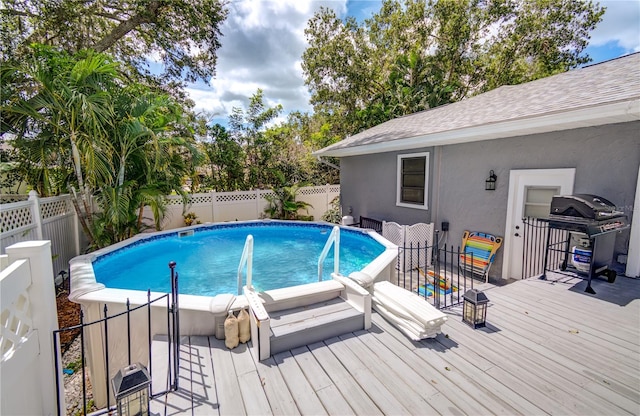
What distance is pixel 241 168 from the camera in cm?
1238

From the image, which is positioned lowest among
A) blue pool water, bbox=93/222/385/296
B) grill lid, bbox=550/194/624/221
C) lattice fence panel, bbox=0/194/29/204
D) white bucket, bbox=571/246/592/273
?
blue pool water, bbox=93/222/385/296

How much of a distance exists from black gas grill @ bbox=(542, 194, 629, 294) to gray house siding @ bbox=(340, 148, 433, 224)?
3424 millimetres

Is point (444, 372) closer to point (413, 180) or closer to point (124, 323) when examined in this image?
point (124, 323)

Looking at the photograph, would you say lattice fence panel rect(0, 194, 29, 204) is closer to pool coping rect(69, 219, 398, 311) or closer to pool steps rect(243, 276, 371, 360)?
pool coping rect(69, 219, 398, 311)

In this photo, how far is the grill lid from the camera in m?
4.01

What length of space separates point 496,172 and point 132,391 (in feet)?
22.9

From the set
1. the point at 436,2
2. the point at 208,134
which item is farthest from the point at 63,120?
the point at 436,2

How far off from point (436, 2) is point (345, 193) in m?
A: 12.8

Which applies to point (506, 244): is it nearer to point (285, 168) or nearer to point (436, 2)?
point (285, 168)

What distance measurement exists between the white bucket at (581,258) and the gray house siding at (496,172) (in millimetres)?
615

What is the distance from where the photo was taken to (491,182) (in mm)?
6191

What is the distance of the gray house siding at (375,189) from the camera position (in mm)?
8488

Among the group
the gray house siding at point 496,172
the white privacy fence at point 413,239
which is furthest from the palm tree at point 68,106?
the gray house siding at point 496,172

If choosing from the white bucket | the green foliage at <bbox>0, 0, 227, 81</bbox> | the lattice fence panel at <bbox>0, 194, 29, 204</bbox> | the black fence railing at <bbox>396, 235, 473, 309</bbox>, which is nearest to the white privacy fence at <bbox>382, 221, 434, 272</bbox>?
the black fence railing at <bbox>396, 235, 473, 309</bbox>
